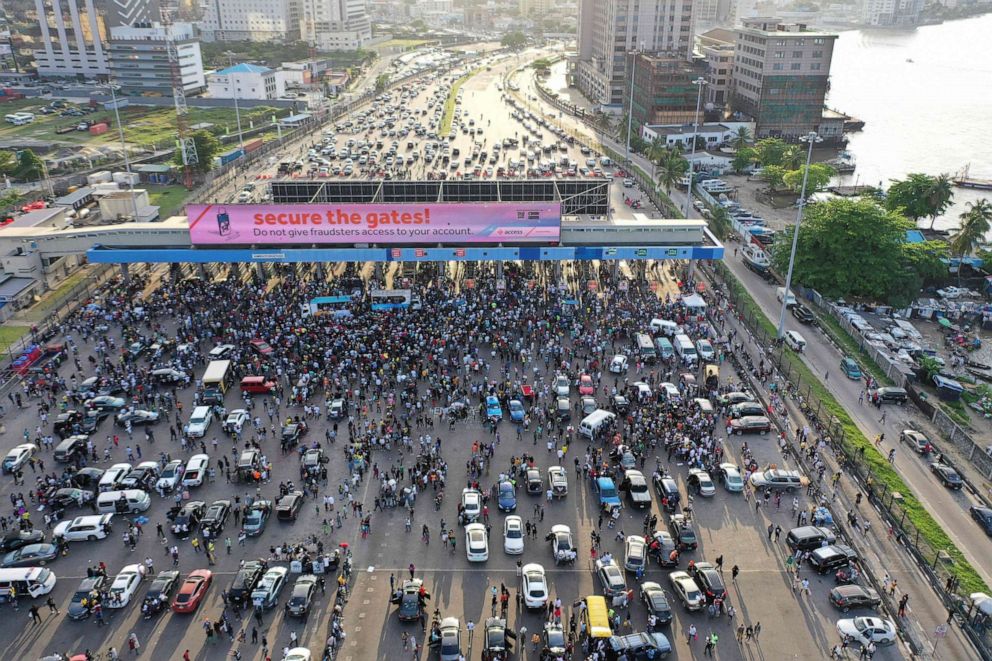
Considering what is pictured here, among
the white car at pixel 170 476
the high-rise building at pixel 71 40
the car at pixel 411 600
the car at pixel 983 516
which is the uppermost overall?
the high-rise building at pixel 71 40

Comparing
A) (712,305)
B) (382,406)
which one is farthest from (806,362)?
(382,406)

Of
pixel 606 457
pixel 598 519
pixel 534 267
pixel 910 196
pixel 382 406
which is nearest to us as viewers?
pixel 598 519

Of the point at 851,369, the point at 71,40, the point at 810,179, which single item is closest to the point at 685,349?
the point at 851,369

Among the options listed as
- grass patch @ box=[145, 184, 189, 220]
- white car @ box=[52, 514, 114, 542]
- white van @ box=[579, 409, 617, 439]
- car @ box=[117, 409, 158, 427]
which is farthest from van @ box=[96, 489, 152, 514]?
grass patch @ box=[145, 184, 189, 220]

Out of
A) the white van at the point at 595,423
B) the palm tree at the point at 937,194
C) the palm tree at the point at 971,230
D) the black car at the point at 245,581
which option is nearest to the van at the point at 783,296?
the palm tree at the point at 971,230

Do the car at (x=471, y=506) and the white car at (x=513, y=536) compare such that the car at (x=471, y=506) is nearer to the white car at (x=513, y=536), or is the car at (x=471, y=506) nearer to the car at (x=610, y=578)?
the white car at (x=513, y=536)

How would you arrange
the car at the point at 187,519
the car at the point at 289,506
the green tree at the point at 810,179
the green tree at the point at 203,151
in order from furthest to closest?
the green tree at the point at 203,151 < the green tree at the point at 810,179 < the car at the point at 289,506 < the car at the point at 187,519

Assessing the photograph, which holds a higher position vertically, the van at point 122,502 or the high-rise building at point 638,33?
the high-rise building at point 638,33

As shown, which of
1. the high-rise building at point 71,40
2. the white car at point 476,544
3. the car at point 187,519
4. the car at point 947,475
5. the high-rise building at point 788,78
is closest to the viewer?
the white car at point 476,544

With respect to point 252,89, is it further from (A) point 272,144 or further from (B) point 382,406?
(B) point 382,406
